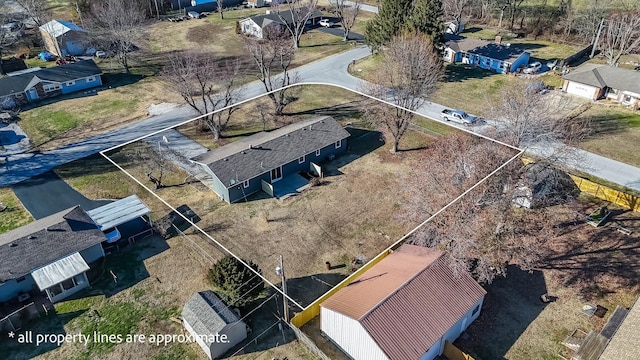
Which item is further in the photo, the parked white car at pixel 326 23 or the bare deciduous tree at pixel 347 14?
the parked white car at pixel 326 23

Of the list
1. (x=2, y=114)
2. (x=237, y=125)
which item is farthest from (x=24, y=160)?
(x=237, y=125)

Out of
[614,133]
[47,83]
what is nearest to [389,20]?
[614,133]

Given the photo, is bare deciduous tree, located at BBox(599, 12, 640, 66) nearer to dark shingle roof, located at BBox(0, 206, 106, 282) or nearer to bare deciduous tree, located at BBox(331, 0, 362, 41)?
bare deciduous tree, located at BBox(331, 0, 362, 41)

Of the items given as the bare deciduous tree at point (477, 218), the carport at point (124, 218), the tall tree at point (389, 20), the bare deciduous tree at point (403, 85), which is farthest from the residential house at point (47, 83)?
the bare deciduous tree at point (477, 218)

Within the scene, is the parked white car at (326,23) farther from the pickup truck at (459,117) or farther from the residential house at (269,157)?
the residential house at (269,157)

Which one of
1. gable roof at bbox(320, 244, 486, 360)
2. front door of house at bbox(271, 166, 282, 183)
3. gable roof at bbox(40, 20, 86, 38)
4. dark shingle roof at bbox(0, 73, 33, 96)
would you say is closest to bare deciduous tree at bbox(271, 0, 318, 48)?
gable roof at bbox(40, 20, 86, 38)

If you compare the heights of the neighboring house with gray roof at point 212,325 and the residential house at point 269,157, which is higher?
the residential house at point 269,157

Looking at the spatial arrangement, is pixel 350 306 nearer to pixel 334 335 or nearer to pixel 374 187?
pixel 334 335

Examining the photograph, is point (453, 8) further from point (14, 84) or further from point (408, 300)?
point (14, 84)
